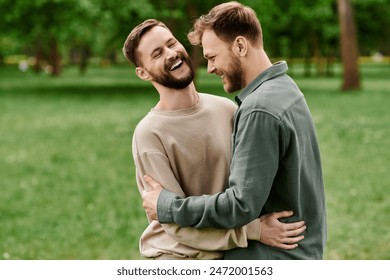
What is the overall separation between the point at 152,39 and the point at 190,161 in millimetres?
460

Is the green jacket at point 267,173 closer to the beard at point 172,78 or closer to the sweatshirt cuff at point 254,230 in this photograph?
the sweatshirt cuff at point 254,230

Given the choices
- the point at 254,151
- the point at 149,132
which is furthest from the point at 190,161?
the point at 254,151

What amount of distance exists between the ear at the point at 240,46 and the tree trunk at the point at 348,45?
22.8 m

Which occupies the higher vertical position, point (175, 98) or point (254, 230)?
point (175, 98)

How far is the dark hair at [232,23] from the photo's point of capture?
2.14m

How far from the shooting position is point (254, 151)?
2.04m

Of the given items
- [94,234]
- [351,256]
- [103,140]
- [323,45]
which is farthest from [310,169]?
[323,45]

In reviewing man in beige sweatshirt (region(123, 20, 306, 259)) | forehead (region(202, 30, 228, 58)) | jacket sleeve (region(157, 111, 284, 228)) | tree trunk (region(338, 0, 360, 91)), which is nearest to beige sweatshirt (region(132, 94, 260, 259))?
man in beige sweatshirt (region(123, 20, 306, 259))

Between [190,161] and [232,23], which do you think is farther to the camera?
[190,161]

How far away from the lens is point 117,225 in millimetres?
7027

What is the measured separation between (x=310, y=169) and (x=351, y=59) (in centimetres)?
2332

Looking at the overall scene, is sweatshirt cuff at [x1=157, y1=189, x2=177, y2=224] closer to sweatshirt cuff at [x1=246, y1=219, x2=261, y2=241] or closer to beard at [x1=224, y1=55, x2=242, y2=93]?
sweatshirt cuff at [x1=246, y1=219, x2=261, y2=241]

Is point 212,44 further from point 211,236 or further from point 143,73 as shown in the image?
point 211,236

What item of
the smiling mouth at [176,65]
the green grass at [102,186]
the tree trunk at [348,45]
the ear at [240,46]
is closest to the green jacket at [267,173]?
the ear at [240,46]
